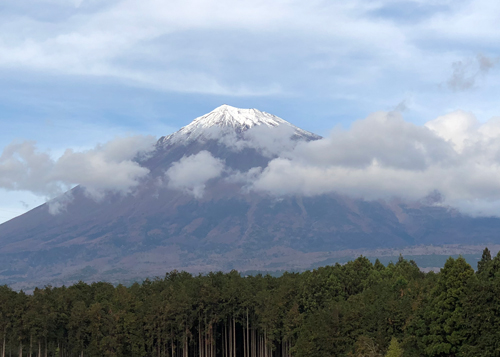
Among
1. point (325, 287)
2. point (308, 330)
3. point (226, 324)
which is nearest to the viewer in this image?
point (308, 330)

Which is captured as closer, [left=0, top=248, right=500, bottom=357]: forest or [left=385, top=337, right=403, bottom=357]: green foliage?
[left=385, top=337, right=403, bottom=357]: green foliage

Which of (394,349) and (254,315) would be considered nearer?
(394,349)

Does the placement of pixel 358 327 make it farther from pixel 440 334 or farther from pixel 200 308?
pixel 200 308

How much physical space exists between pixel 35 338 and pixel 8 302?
278 inches

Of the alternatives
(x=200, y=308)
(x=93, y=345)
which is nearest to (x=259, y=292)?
(x=200, y=308)

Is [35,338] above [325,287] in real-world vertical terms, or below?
below

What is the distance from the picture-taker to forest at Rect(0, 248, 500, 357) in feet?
200

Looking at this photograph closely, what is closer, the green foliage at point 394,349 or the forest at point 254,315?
the green foliage at point 394,349

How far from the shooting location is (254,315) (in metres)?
95.7

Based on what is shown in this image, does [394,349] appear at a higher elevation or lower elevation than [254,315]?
lower

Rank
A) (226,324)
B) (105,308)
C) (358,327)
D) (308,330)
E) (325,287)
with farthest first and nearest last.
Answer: (226,324) < (105,308) < (325,287) < (308,330) < (358,327)

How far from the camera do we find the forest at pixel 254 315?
61000mm

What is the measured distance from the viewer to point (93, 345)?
8856 centimetres

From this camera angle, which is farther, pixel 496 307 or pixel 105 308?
pixel 105 308
